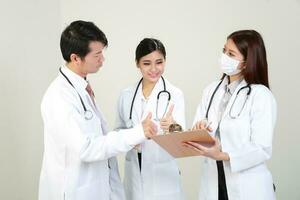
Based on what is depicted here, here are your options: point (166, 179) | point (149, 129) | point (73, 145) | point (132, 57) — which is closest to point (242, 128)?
point (149, 129)

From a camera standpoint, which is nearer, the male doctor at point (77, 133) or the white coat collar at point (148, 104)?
the male doctor at point (77, 133)

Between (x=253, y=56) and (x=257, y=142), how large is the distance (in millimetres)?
427

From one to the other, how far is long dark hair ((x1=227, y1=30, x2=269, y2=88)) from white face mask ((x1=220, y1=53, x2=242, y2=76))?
0.16 feet

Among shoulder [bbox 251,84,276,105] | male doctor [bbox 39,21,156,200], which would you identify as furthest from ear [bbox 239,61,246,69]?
male doctor [bbox 39,21,156,200]

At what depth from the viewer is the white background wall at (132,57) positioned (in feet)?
7.75

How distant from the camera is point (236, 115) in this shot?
5.75ft

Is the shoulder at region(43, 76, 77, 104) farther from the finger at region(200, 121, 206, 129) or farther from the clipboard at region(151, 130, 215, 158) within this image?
the finger at region(200, 121, 206, 129)

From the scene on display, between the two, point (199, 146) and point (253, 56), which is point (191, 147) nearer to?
point (199, 146)

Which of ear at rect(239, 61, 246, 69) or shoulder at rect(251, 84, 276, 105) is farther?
ear at rect(239, 61, 246, 69)

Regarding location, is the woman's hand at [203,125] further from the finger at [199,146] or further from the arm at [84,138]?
the arm at [84,138]

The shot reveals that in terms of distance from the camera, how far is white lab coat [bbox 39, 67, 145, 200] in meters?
1.59

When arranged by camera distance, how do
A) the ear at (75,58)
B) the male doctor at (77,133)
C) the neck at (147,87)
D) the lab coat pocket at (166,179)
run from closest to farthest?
the male doctor at (77,133)
the ear at (75,58)
the lab coat pocket at (166,179)
the neck at (147,87)

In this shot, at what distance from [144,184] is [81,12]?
175 centimetres

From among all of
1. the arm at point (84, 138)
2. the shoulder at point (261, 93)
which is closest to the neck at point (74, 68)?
the arm at point (84, 138)
